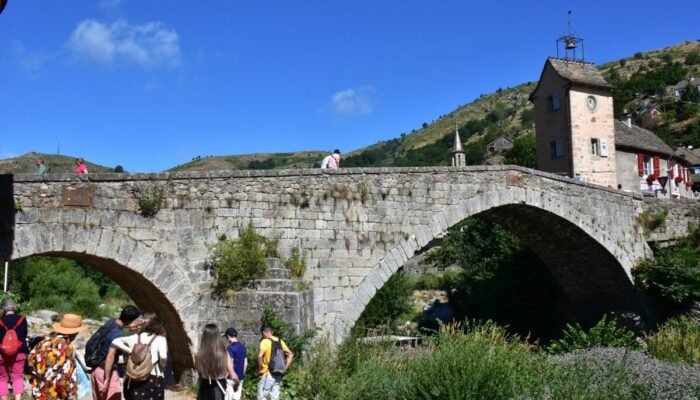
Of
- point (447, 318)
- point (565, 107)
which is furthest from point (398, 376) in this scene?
point (565, 107)

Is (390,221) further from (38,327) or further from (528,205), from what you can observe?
(38,327)

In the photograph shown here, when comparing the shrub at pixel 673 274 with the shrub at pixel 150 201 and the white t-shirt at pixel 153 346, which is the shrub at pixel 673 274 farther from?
the white t-shirt at pixel 153 346

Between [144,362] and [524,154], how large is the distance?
4553 cm

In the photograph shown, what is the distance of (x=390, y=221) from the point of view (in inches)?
489

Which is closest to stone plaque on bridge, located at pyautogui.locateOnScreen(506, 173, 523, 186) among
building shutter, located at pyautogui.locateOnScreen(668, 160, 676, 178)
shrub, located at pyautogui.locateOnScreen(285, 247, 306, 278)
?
shrub, located at pyautogui.locateOnScreen(285, 247, 306, 278)

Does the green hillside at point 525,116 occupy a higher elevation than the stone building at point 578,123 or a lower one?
higher

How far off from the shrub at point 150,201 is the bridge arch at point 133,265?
0.50m

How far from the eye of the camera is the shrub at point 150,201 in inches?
366

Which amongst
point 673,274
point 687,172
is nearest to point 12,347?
point 673,274

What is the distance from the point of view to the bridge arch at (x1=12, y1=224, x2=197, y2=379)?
329 inches

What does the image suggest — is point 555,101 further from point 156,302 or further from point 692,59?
point 692,59

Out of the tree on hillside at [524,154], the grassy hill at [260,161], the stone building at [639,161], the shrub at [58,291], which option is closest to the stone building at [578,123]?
the stone building at [639,161]

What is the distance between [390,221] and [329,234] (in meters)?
1.49

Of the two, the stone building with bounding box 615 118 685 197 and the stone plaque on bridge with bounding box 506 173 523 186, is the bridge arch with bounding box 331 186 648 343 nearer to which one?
the stone plaque on bridge with bounding box 506 173 523 186
